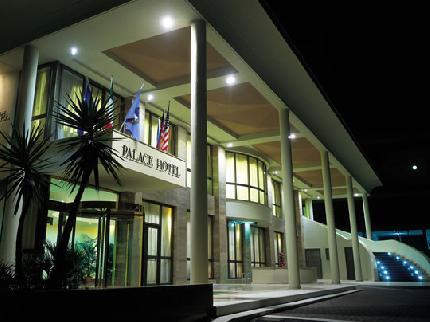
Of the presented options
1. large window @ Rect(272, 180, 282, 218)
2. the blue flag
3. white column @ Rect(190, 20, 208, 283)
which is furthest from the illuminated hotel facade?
large window @ Rect(272, 180, 282, 218)

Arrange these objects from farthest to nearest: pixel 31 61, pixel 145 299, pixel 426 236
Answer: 1. pixel 426 236
2. pixel 31 61
3. pixel 145 299

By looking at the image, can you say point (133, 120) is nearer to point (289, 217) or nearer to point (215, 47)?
point (215, 47)

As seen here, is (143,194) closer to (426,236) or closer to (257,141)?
(257,141)

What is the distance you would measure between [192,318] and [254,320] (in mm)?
1484

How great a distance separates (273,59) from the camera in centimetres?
1313

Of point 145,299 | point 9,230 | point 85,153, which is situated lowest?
point 145,299

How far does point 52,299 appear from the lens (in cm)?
472

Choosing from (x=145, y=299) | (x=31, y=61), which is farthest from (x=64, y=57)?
(x=145, y=299)

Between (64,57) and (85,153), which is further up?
Result: (64,57)

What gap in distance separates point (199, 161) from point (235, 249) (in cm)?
1341

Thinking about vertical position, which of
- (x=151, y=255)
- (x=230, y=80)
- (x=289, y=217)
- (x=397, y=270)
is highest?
(x=230, y=80)

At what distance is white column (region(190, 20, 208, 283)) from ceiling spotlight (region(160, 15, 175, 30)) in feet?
1.76

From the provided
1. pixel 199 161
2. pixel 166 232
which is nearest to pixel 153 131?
pixel 166 232

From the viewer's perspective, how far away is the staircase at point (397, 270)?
1072 inches
